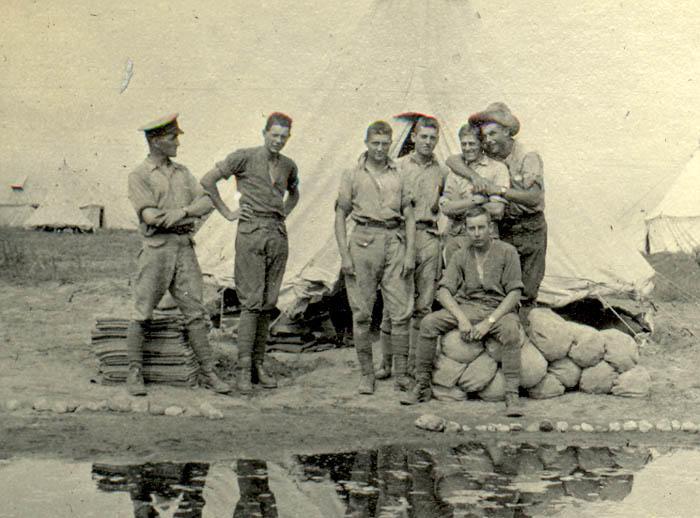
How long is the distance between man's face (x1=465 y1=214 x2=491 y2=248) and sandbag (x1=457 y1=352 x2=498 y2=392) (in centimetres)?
77

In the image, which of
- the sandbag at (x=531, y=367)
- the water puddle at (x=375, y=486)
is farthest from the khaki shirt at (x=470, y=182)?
the water puddle at (x=375, y=486)

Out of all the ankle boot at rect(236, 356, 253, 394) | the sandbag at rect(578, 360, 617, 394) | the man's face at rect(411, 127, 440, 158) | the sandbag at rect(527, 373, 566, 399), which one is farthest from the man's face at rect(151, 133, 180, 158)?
the sandbag at rect(578, 360, 617, 394)

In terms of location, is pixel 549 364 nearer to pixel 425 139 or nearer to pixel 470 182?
pixel 470 182

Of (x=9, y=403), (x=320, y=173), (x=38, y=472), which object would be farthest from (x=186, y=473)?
(x=320, y=173)

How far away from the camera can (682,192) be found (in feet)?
77.5

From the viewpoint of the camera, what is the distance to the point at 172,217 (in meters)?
6.13

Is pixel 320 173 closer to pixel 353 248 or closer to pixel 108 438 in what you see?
pixel 353 248

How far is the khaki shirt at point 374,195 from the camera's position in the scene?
648 centimetres

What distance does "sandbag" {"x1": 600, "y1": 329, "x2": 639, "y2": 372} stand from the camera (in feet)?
21.9

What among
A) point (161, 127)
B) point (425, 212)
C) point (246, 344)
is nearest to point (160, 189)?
point (161, 127)

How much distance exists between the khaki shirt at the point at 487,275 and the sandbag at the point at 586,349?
735mm

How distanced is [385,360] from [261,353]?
0.91 meters

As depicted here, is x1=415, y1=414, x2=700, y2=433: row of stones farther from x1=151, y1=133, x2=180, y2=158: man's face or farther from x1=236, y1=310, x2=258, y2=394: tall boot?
x1=151, y1=133, x2=180, y2=158: man's face

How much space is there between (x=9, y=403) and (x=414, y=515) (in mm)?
2916
